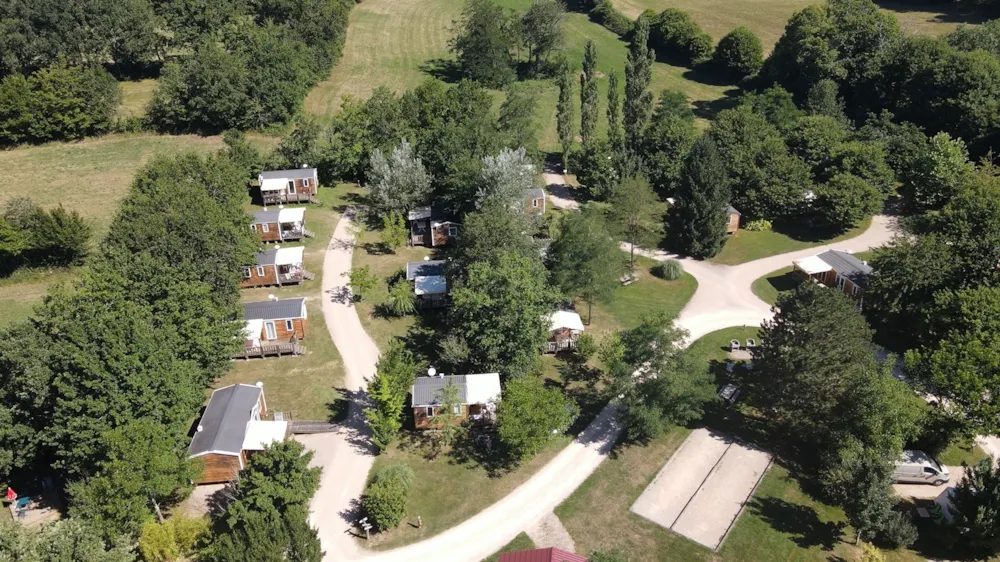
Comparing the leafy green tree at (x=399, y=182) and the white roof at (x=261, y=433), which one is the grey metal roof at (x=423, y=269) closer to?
the leafy green tree at (x=399, y=182)

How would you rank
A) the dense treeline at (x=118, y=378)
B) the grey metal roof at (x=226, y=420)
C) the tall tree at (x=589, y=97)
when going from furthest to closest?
the tall tree at (x=589, y=97)
the grey metal roof at (x=226, y=420)
the dense treeline at (x=118, y=378)

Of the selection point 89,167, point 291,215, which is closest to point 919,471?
point 291,215

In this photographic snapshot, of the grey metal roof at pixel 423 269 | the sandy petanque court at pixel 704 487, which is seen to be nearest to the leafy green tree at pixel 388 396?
the grey metal roof at pixel 423 269

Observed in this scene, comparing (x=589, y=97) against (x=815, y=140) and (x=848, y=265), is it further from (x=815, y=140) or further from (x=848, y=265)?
(x=848, y=265)

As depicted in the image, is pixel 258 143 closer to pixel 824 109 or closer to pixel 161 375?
pixel 161 375

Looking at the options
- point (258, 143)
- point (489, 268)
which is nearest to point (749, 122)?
point (489, 268)

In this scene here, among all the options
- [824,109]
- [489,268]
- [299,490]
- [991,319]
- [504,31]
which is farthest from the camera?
[504,31]
